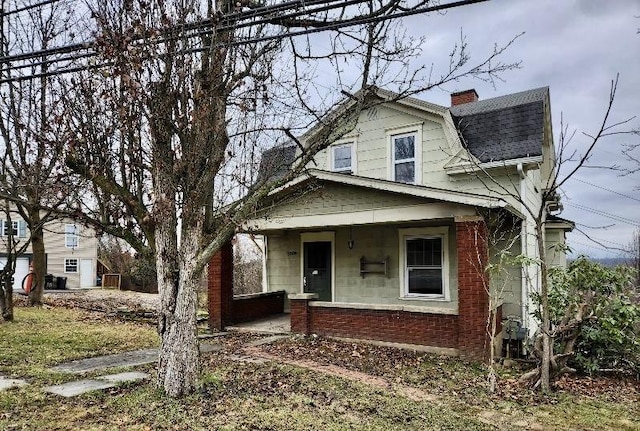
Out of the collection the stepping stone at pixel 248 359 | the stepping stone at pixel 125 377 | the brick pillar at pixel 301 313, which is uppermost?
the brick pillar at pixel 301 313

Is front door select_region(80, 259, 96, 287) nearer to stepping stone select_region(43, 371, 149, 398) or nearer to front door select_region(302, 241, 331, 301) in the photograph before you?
front door select_region(302, 241, 331, 301)

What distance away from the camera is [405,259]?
1212 cm

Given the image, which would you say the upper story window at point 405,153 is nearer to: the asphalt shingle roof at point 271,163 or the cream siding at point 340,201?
the cream siding at point 340,201

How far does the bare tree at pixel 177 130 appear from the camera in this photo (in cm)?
566

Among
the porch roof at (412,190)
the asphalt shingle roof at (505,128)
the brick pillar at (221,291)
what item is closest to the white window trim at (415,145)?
the asphalt shingle roof at (505,128)

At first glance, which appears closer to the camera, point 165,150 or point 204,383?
point 165,150

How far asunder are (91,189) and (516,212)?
774 cm

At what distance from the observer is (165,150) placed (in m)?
5.85

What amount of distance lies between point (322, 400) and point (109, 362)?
166 inches

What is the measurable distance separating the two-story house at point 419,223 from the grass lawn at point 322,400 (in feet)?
3.91

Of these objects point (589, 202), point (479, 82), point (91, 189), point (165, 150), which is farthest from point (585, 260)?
point (589, 202)

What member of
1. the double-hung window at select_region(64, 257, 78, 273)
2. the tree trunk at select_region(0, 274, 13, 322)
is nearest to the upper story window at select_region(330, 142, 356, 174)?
the tree trunk at select_region(0, 274, 13, 322)

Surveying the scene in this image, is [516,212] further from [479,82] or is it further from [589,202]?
[589,202]

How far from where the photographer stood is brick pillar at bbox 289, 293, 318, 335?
1077cm
